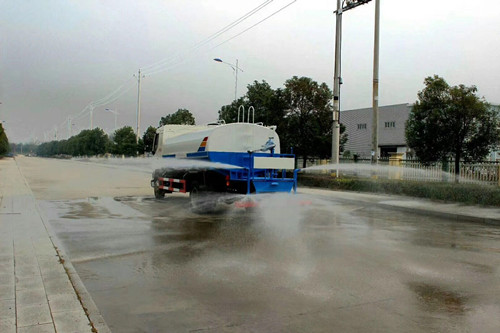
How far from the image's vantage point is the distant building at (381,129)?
5119cm

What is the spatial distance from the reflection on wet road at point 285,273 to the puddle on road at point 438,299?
1 cm


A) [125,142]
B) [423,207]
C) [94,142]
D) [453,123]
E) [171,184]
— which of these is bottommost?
[423,207]

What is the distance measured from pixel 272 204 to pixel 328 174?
930 centimetres

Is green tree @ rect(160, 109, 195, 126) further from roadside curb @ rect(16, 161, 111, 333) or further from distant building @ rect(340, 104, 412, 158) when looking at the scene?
roadside curb @ rect(16, 161, 111, 333)

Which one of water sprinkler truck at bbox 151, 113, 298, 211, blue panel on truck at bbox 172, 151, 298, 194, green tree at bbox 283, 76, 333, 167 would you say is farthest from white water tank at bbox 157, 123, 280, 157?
green tree at bbox 283, 76, 333, 167

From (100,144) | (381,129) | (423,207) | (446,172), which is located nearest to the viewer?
(423,207)

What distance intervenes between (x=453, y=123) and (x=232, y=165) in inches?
386

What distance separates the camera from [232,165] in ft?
42.0

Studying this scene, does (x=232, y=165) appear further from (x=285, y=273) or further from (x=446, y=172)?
(x=446, y=172)

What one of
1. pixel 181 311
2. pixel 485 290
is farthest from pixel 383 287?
pixel 181 311

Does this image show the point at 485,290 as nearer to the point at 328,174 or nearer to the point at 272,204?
the point at 272,204

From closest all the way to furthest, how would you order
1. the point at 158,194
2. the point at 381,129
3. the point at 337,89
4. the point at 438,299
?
the point at 438,299, the point at 158,194, the point at 337,89, the point at 381,129

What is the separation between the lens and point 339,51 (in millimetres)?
20250

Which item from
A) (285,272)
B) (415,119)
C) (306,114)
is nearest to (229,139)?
(285,272)
